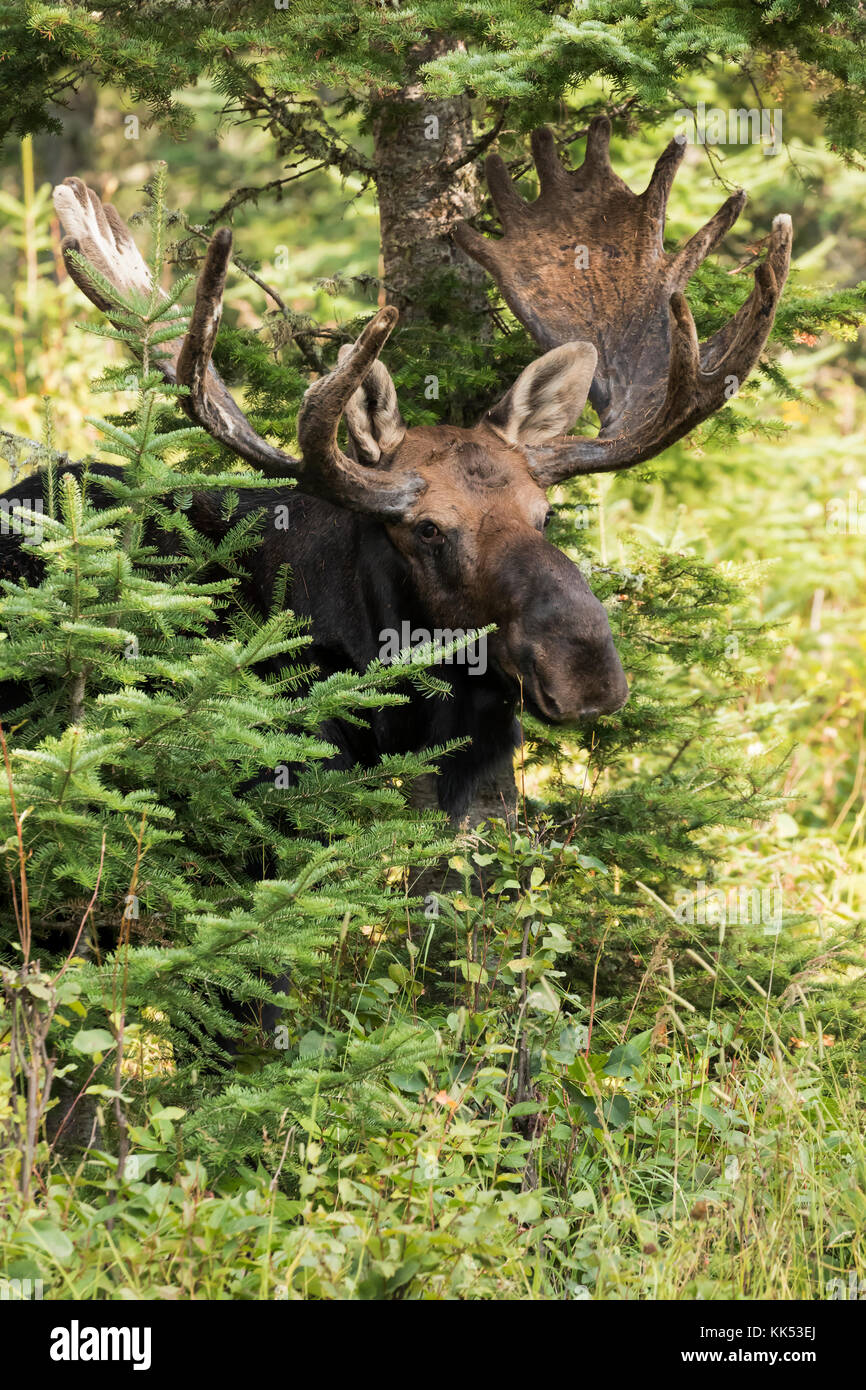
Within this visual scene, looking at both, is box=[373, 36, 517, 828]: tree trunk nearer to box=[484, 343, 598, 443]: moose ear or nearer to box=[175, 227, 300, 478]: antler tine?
box=[484, 343, 598, 443]: moose ear

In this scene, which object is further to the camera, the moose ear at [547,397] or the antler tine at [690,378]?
the moose ear at [547,397]

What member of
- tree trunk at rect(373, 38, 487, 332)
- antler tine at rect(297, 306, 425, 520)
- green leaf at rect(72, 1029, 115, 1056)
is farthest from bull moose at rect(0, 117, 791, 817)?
green leaf at rect(72, 1029, 115, 1056)

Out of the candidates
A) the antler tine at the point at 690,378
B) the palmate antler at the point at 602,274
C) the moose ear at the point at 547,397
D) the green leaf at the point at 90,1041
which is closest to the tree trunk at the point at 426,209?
the palmate antler at the point at 602,274

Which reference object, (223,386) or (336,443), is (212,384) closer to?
(223,386)

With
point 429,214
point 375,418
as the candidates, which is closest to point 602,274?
point 429,214

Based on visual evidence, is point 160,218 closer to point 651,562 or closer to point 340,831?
point 340,831

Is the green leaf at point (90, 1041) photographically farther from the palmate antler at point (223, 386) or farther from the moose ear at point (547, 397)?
the moose ear at point (547, 397)

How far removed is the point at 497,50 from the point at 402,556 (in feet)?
6.25

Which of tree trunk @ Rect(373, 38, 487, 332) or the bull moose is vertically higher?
tree trunk @ Rect(373, 38, 487, 332)

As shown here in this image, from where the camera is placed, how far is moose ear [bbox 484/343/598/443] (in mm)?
5254

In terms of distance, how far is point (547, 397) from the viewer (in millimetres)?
5316

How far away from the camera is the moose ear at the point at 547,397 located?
5.25 m

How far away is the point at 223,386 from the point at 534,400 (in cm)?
120

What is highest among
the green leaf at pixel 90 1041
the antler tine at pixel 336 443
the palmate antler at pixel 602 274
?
the palmate antler at pixel 602 274
